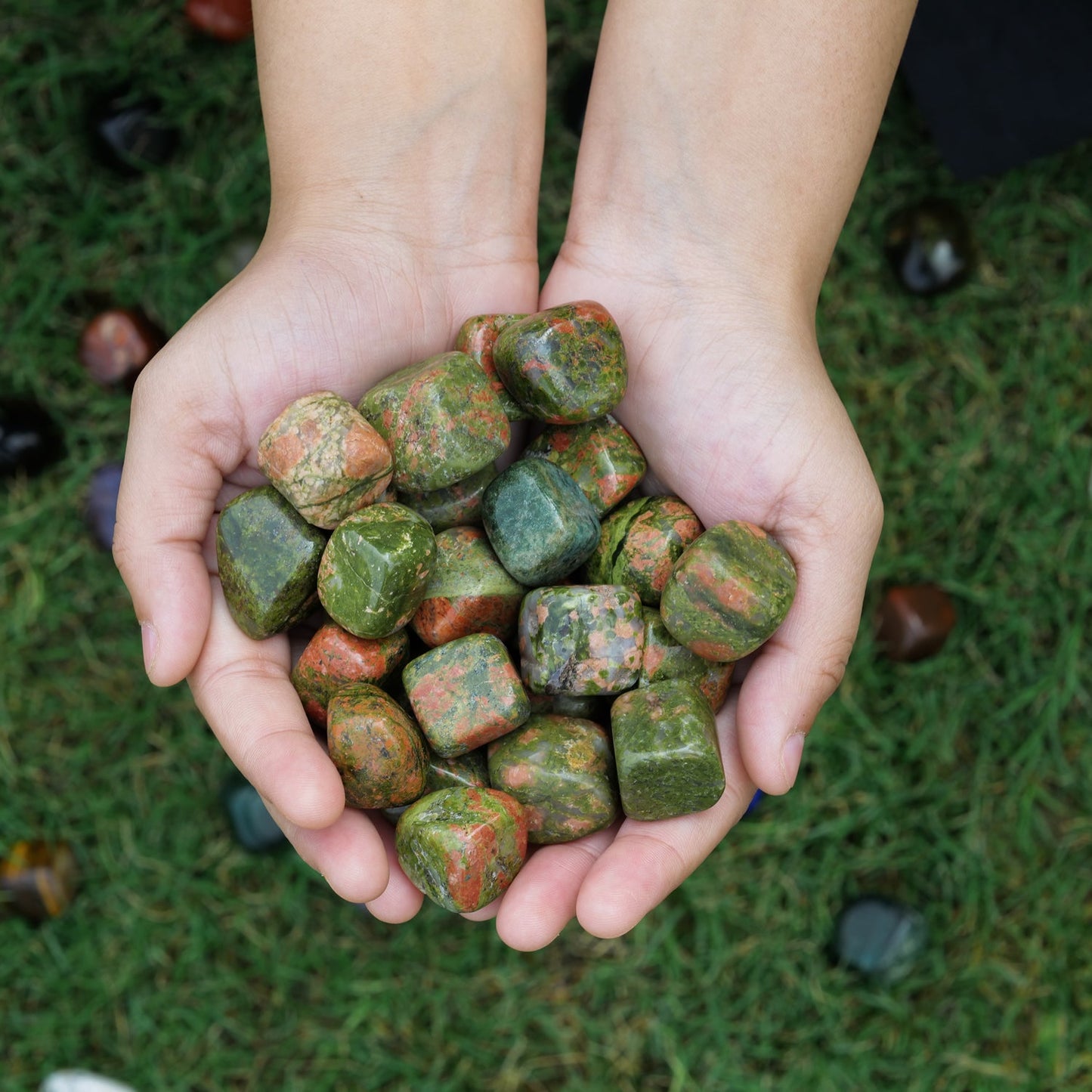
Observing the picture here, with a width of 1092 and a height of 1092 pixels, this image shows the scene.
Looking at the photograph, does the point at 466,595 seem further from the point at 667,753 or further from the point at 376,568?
the point at 667,753

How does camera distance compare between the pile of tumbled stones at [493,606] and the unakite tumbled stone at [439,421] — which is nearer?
the pile of tumbled stones at [493,606]

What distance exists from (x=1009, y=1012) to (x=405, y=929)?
57.0 inches

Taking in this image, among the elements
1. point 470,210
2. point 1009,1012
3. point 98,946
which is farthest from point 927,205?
point 98,946

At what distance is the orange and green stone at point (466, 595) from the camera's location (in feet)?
6.48

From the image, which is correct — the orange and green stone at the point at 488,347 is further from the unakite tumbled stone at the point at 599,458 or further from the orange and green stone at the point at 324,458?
the orange and green stone at the point at 324,458

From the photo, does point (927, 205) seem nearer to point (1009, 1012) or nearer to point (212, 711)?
point (1009, 1012)

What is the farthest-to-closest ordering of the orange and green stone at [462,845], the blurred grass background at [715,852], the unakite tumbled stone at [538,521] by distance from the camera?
the blurred grass background at [715,852] < the unakite tumbled stone at [538,521] < the orange and green stone at [462,845]

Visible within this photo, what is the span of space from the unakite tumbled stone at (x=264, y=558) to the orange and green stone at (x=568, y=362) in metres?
0.45

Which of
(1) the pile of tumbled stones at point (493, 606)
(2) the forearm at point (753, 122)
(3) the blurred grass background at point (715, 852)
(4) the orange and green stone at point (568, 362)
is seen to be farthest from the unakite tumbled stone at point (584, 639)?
(3) the blurred grass background at point (715, 852)

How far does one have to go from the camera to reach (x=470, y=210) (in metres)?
2.28

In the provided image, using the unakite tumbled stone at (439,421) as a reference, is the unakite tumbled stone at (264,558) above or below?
below

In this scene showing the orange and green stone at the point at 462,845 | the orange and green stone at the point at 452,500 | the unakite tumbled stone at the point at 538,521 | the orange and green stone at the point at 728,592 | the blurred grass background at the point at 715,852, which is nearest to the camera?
the orange and green stone at the point at 462,845

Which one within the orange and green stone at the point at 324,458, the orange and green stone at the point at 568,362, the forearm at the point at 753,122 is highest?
the forearm at the point at 753,122

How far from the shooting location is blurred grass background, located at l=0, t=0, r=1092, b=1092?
2674 mm
